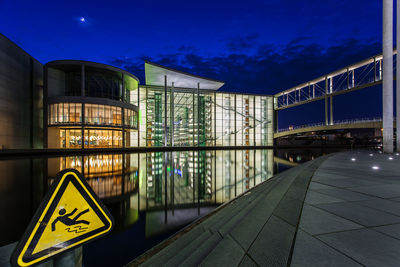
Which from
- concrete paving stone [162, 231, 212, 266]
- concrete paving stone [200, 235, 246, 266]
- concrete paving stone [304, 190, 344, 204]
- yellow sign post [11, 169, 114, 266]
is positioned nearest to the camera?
yellow sign post [11, 169, 114, 266]

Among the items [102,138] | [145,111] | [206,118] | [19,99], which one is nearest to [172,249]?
[102,138]

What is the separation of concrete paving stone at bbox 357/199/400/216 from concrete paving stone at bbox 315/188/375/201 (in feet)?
0.76

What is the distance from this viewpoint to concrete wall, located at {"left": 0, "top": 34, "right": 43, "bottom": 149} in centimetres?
2773

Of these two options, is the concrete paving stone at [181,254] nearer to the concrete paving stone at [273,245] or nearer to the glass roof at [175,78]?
the concrete paving stone at [273,245]

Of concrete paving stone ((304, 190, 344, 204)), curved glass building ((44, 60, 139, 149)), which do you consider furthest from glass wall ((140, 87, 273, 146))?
concrete paving stone ((304, 190, 344, 204))

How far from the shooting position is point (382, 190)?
5.02 m

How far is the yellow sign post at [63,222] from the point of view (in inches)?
49.6

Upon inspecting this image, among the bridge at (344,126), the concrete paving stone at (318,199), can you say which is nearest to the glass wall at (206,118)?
the bridge at (344,126)

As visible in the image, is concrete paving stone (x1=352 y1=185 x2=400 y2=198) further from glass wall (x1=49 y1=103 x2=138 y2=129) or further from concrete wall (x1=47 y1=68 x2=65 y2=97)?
concrete wall (x1=47 y1=68 x2=65 y2=97)

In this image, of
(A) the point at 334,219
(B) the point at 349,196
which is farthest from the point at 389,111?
(A) the point at 334,219

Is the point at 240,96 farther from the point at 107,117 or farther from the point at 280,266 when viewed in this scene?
the point at 280,266

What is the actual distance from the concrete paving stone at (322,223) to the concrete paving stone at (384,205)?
3.85ft

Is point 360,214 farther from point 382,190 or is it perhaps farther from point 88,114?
point 88,114

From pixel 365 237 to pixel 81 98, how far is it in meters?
40.2
